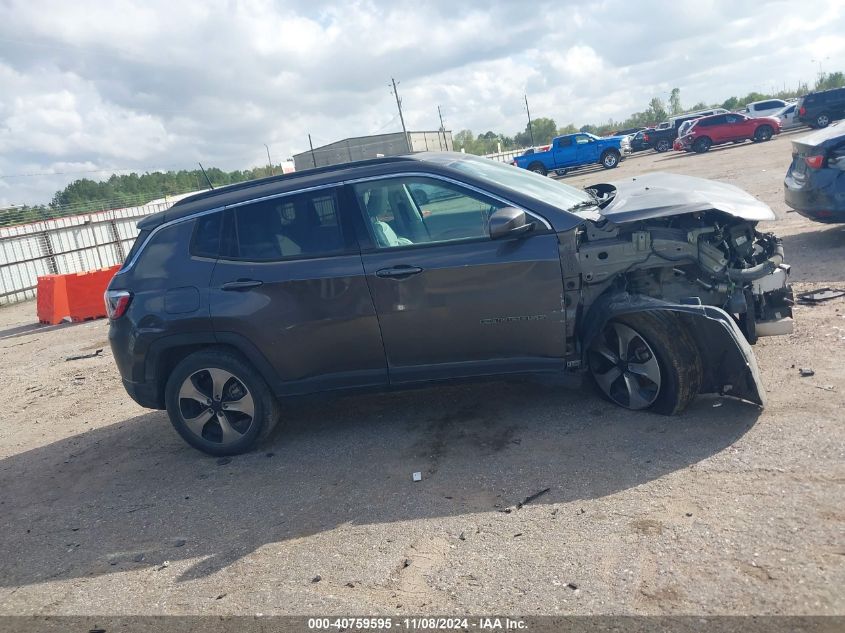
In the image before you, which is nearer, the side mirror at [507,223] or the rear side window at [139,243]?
the side mirror at [507,223]

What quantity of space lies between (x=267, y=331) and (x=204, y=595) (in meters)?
1.91

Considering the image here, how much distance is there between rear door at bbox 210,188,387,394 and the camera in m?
4.97

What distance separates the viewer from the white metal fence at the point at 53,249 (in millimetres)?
19188

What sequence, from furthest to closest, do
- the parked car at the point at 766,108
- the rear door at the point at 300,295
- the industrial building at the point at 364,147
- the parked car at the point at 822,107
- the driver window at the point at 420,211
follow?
the industrial building at the point at 364,147 → the parked car at the point at 766,108 → the parked car at the point at 822,107 → the rear door at the point at 300,295 → the driver window at the point at 420,211

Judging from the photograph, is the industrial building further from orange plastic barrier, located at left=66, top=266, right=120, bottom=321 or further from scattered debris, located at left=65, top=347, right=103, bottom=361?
scattered debris, located at left=65, top=347, right=103, bottom=361

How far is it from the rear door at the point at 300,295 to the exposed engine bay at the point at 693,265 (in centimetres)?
154

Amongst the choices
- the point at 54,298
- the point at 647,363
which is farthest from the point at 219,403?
the point at 54,298

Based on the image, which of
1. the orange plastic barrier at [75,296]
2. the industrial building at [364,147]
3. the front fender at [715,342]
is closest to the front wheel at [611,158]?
the industrial building at [364,147]

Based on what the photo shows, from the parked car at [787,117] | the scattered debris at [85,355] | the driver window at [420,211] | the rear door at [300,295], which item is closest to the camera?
the driver window at [420,211]

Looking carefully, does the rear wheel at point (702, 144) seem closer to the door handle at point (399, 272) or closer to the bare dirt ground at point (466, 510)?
the bare dirt ground at point (466, 510)

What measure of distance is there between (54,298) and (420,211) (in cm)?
1103

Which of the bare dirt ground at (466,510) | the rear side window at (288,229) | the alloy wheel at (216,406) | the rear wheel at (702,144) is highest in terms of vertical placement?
the rear side window at (288,229)

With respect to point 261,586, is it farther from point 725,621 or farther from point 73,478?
point 73,478

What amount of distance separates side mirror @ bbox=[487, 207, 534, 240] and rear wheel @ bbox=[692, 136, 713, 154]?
3271 cm
